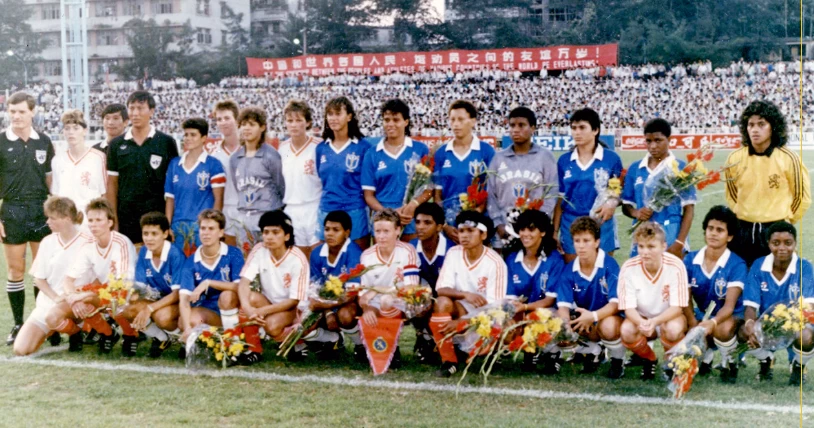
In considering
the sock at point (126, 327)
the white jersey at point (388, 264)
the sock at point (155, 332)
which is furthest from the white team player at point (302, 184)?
the sock at point (126, 327)

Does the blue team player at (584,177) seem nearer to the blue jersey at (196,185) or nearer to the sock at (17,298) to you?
the blue jersey at (196,185)

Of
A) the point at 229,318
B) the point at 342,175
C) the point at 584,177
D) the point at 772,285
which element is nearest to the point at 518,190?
the point at 584,177

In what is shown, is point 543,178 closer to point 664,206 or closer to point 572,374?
point 664,206

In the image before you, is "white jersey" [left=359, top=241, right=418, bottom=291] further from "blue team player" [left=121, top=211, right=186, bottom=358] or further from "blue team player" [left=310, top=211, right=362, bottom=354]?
"blue team player" [left=121, top=211, right=186, bottom=358]

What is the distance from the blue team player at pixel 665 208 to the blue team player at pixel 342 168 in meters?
1.90

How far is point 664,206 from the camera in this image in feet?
17.3

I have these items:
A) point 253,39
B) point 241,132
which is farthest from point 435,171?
point 253,39

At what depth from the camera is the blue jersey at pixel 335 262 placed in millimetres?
5348

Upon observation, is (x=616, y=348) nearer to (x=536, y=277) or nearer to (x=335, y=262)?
(x=536, y=277)

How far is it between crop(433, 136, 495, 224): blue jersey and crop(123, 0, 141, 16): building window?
2408 centimetres

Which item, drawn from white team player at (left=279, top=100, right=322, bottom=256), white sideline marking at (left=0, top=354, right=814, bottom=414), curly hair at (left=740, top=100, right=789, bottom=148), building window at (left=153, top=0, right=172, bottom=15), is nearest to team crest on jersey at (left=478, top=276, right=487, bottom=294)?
white sideline marking at (left=0, top=354, right=814, bottom=414)

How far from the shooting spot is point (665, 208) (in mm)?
5375

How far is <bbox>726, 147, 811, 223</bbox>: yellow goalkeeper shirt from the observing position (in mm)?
4941

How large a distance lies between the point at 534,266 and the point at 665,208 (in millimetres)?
1021
